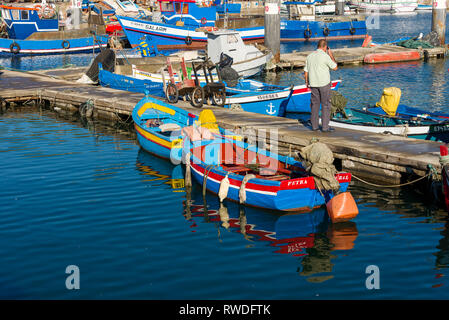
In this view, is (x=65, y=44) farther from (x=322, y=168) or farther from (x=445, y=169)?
Result: (x=445, y=169)

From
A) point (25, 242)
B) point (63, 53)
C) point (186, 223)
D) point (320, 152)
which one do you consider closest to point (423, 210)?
point (320, 152)

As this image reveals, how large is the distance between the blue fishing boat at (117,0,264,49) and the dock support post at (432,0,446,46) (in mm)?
16630

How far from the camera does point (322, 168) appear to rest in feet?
42.8

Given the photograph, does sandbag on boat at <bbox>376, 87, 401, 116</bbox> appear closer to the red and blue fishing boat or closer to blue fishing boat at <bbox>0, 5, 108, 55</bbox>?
the red and blue fishing boat

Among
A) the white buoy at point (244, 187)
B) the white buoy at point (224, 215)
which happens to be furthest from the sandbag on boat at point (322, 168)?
the white buoy at point (224, 215)

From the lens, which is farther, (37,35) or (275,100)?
(37,35)

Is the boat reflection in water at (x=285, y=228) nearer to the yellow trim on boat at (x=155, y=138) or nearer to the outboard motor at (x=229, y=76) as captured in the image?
the yellow trim on boat at (x=155, y=138)

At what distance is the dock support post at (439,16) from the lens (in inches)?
1686

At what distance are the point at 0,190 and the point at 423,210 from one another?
35.6 ft

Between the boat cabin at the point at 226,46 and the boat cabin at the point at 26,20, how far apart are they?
27638mm

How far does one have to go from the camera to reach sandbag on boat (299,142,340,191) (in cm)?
1302

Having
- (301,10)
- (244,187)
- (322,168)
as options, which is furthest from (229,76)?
(301,10)

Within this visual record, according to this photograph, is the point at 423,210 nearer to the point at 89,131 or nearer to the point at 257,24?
the point at 89,131

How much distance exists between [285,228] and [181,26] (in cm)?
4239
